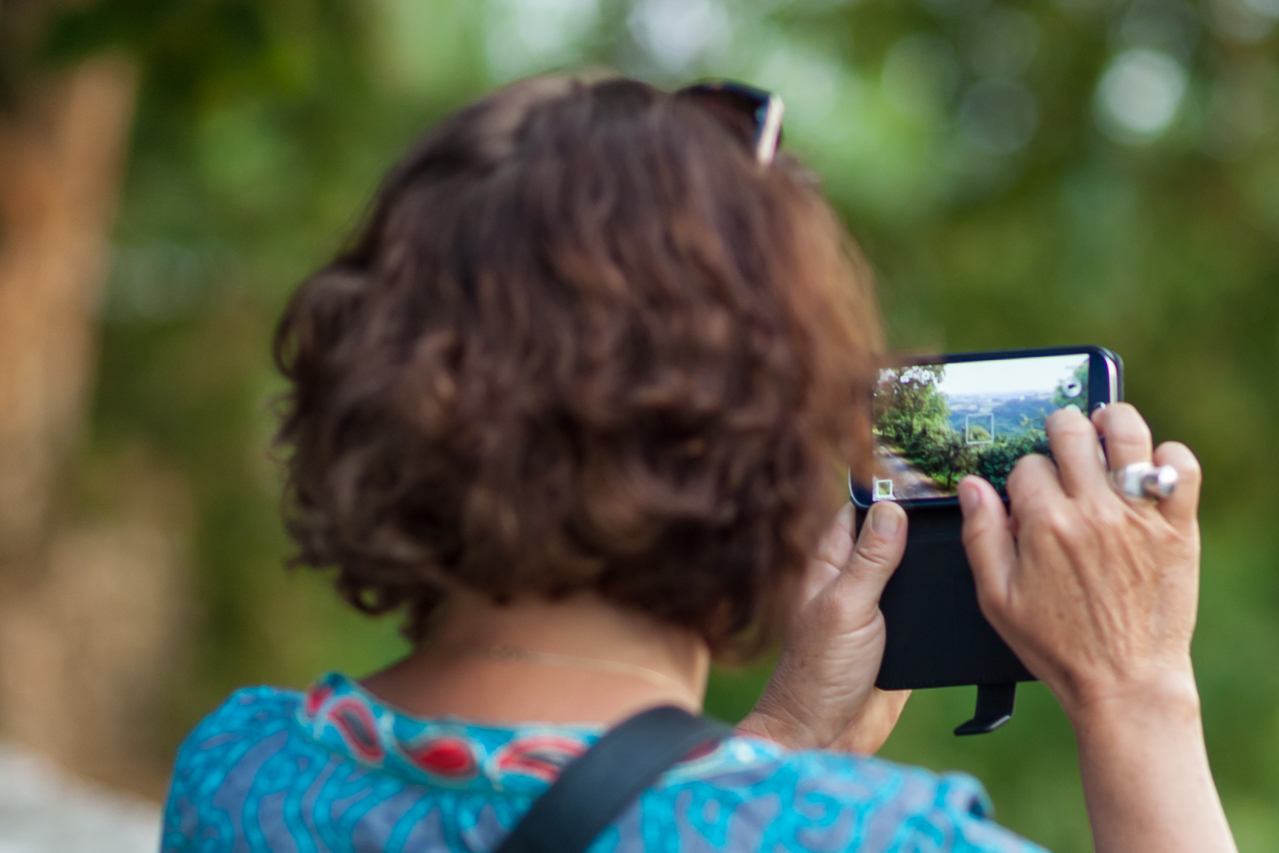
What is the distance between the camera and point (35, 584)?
5242 millimetres

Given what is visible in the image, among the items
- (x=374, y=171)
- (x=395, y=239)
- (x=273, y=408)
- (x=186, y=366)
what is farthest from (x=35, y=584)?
(x=395, y=239)

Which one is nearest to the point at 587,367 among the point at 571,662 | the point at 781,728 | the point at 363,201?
the point at 571,662

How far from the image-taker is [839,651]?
4.12 feet

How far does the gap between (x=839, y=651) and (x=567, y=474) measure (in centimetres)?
55

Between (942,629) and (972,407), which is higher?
(972,407)

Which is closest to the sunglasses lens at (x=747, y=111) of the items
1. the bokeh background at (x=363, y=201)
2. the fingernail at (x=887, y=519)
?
the fingernail at (x=887, y=519)

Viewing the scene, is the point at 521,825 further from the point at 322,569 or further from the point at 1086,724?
the point at 1086,724

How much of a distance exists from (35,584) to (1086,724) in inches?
204

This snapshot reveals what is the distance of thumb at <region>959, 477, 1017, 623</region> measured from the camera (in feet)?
3.50

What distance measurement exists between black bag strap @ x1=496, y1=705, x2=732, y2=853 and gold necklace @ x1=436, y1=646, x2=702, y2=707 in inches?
2.8

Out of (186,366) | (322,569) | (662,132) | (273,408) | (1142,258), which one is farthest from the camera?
(186,366)

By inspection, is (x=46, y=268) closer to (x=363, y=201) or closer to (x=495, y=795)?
(x=363, y=201)

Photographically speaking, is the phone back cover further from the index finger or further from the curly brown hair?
the curly brown hair

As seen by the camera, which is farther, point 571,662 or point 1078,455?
point 1078,455
